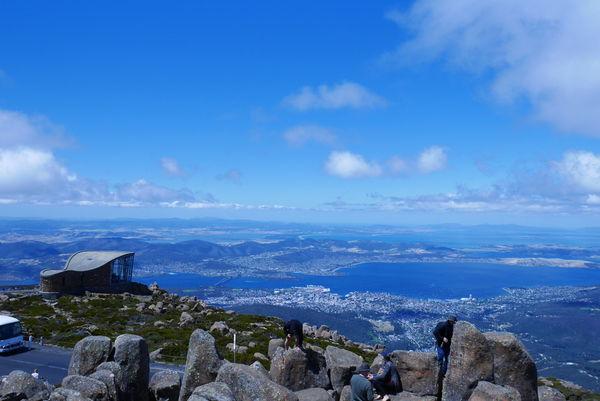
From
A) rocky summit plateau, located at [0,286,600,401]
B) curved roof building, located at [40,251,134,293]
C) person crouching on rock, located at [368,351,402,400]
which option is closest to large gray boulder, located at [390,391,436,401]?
rocky summit plateau, located at [0,286,600,401]

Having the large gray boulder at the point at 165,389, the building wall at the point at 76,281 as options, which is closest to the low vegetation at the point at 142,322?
the building wall at the point at 76,281

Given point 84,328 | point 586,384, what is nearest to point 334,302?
point 586,384

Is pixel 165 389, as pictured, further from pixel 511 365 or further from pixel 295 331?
pixel 511 365

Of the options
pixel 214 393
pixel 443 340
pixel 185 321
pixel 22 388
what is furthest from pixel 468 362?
pixel 185 321

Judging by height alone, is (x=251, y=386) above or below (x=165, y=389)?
above

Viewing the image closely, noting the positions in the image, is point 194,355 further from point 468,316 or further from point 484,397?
point 468,316

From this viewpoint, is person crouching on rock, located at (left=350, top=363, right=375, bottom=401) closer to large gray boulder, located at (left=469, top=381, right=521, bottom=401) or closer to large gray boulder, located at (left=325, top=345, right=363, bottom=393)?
large gray boulder, located at (left=469, top=381, right=521, bottom=401)

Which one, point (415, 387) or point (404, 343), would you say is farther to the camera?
point (404, 343)
